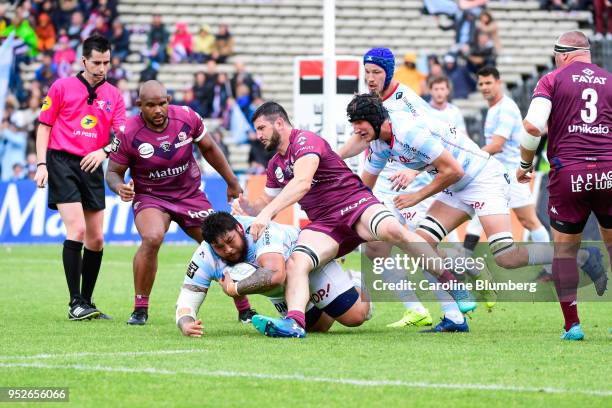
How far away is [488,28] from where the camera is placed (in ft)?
90.3

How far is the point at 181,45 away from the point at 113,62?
1899 mm

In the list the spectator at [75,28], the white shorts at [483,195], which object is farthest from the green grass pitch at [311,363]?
the spectator at [75,28]

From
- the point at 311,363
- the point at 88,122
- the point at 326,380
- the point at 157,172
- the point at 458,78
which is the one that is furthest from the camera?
the point at 458,78

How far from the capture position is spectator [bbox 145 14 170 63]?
27.5m

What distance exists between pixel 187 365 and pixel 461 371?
167 centimetres

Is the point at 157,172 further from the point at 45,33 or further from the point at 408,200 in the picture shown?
the point at 45,33

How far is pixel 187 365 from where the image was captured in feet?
24.5

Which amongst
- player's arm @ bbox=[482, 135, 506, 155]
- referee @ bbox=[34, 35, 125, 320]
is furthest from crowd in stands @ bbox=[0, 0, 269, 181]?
referee @ bbox=[34, 35, 125, 320]

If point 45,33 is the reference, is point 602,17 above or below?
above

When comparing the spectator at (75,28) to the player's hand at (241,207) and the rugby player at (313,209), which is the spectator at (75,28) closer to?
the player's hand at (241,207)

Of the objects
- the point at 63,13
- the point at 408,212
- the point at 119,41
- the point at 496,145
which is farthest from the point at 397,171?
the point at 63,13

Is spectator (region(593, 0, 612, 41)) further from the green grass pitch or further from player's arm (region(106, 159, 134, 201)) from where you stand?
player's arm (region(106, 159, 134, 201))

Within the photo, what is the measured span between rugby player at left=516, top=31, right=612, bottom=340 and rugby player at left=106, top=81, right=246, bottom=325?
2.97m

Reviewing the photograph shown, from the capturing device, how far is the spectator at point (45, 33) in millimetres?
26969
